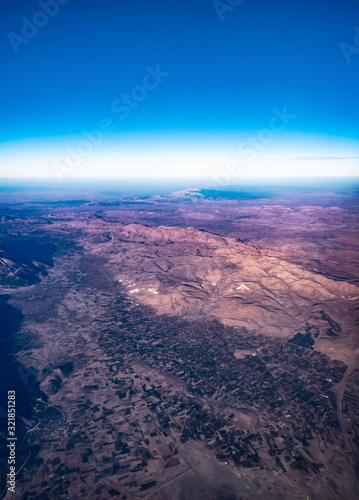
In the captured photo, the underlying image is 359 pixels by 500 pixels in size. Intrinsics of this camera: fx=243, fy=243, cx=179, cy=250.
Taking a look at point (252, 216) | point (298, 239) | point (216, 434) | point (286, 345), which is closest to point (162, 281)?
point (286, 345)

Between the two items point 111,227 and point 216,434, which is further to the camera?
point 111,227

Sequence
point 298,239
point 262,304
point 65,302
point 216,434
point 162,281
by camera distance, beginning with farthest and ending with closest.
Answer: point 298,239, point 162,281, point 65,302, point 262,304, point 216,434

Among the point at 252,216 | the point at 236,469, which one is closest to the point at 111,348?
the point at 236,469

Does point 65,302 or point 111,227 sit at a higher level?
point 111,227

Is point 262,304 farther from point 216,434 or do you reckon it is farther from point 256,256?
point 216,434

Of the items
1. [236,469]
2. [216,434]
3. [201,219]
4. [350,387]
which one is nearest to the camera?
[236,469]

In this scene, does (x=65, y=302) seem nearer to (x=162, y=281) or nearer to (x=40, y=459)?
(x=162, y=281)
